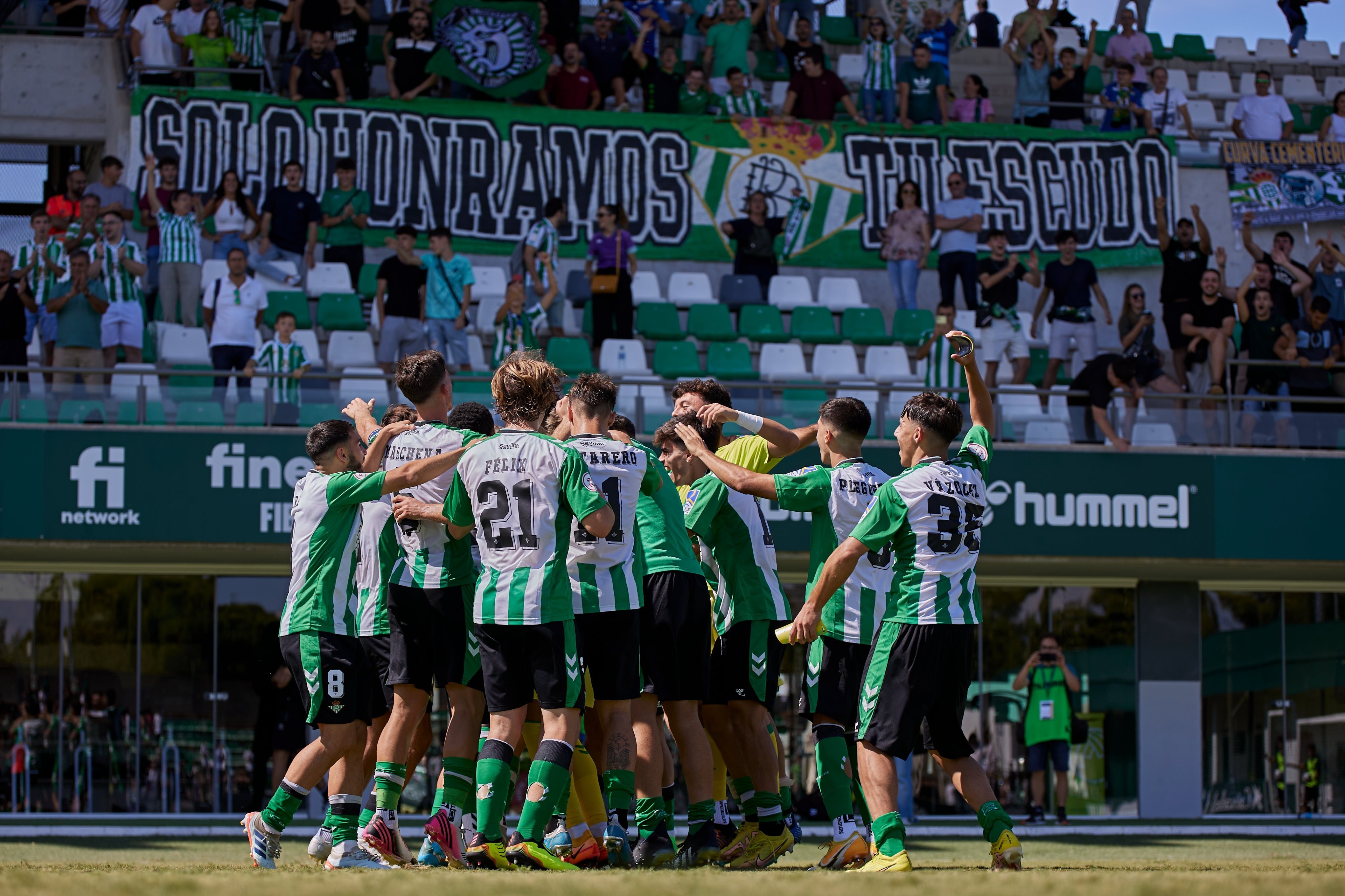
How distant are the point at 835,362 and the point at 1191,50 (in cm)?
1141

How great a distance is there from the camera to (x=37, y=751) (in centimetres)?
1655

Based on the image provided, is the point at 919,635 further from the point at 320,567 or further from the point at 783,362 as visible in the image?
the point at 783,362

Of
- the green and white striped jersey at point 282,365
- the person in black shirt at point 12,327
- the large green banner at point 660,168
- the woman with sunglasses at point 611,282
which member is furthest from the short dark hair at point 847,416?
the large green banner at point 660,168

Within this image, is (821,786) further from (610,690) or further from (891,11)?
(891,11)

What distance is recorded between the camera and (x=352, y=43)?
64.5 feet

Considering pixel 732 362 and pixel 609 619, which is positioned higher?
pixel 732 362

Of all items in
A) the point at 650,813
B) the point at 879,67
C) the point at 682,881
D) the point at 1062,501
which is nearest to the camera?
the point at 682,881

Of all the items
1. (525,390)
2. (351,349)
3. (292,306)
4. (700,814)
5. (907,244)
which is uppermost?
(907,244)

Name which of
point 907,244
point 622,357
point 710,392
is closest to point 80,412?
point 622,357

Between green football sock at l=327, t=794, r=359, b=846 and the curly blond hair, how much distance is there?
6.96ft

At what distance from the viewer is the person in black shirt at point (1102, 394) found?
52.6ft

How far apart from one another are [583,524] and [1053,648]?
10.6 m

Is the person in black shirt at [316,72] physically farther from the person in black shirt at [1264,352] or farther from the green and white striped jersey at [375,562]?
the green and white striped jersey at [375,562]

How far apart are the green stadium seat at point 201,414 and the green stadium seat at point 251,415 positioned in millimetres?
146
